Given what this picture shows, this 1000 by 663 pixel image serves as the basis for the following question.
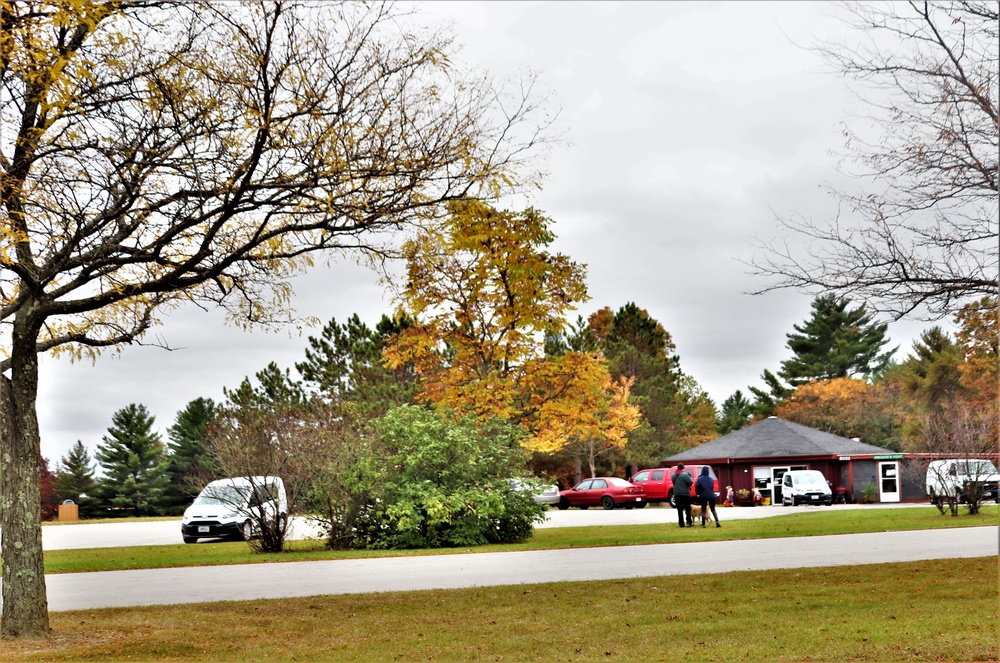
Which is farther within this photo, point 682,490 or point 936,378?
point 936,378

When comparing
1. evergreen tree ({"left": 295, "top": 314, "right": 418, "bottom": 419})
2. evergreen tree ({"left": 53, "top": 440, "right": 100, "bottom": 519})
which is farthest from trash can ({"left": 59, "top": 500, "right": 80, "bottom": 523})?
evergreen tree ({"left": 295, "top": 314, "right": 418, "bottom": 419})

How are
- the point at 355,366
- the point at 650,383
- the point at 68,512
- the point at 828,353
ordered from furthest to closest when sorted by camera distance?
the point at 828,353 < the point at 650,383 < the point at 68,512 < the point at 355,366

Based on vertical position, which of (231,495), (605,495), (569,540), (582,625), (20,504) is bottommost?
(605,495)

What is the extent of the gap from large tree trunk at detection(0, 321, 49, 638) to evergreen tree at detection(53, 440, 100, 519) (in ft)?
167

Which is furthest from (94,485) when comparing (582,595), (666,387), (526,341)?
(582,595)

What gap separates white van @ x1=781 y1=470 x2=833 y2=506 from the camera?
4331 centimetres

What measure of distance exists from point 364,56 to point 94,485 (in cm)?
5352

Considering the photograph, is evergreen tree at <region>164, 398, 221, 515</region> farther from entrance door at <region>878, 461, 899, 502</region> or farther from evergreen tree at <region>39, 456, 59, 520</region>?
entrance door at <region>878, 461, 899, 502</region>

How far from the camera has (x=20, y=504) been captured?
9664 millimetres

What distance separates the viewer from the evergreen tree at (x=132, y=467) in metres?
57.1

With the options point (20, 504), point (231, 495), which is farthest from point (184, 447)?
point (20, 504)

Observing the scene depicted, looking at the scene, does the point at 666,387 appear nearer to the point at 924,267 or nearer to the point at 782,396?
the point at 782,396

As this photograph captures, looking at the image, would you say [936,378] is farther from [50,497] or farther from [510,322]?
[50,497]

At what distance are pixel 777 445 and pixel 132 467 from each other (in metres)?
35.7
